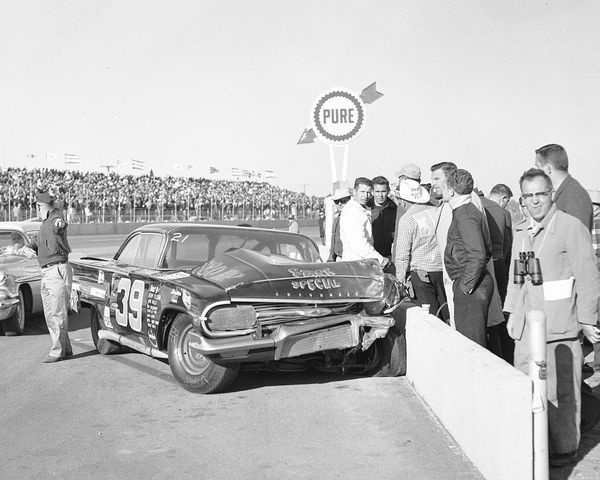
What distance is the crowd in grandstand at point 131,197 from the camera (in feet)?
125

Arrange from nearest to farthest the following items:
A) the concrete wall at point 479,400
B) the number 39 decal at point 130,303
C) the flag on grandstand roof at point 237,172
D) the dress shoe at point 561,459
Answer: the concrete wall at point 479,400
the dress shoe at point 561,459
the number 39 decal at point 130,303
the flag on grandstand roof at point 237,172

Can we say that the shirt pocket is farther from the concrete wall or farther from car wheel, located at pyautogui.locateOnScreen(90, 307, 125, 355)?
car wheel, located at pyautogui.locateOnScreen(90, 307, 125, 355)

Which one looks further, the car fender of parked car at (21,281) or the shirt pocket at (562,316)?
the car fender of parked car at (21,281)

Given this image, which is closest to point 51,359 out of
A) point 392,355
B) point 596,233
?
point 392,355

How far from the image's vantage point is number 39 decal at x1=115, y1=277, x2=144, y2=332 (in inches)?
268

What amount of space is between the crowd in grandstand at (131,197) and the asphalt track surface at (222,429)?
24.7 m

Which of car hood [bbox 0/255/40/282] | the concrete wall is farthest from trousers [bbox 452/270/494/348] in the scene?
car hood [bbox 0/255/40/282]

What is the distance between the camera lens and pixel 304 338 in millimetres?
5938

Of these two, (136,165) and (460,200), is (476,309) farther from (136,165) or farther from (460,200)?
(136,165)

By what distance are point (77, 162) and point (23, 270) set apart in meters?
40.3

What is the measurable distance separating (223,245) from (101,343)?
6.45 feet

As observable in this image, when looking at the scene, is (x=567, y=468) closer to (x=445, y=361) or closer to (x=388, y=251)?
(x=445, y=361)

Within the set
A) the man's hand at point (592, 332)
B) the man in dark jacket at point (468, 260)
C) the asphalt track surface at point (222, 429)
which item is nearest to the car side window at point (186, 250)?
the asphalt track surface at point (222, 429)

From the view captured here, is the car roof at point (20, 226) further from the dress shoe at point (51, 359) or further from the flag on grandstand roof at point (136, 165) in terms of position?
the flag on grandstand roof at point (136, 165)
